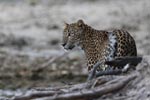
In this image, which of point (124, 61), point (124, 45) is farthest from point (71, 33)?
point (124, 61)

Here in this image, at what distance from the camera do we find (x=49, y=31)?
20.2 m

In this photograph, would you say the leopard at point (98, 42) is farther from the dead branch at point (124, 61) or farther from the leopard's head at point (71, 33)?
the dead branch at point (124, 61)

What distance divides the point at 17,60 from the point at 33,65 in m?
0.73

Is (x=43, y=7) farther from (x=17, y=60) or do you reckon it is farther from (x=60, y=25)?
(x=17, y=60)

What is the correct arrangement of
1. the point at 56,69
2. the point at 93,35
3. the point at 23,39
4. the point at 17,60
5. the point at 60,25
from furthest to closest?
the point at 60,25, the point at 23,39, the point at 17,60, the point at 56,69, the point at 93,35

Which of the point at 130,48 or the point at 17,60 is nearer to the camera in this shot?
the point at 130,48

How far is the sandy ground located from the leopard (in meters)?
4.32

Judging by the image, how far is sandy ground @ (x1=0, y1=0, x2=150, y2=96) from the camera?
1559cm

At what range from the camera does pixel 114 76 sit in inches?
310

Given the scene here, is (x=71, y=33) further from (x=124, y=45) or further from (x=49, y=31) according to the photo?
(x=49, y=31)

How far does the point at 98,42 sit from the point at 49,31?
10.8 metres

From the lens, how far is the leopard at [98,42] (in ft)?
29.5

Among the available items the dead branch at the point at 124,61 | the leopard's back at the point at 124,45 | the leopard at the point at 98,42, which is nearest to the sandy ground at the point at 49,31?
the leopard at the point at 98,42

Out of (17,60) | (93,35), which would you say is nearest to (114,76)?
(93,35)
